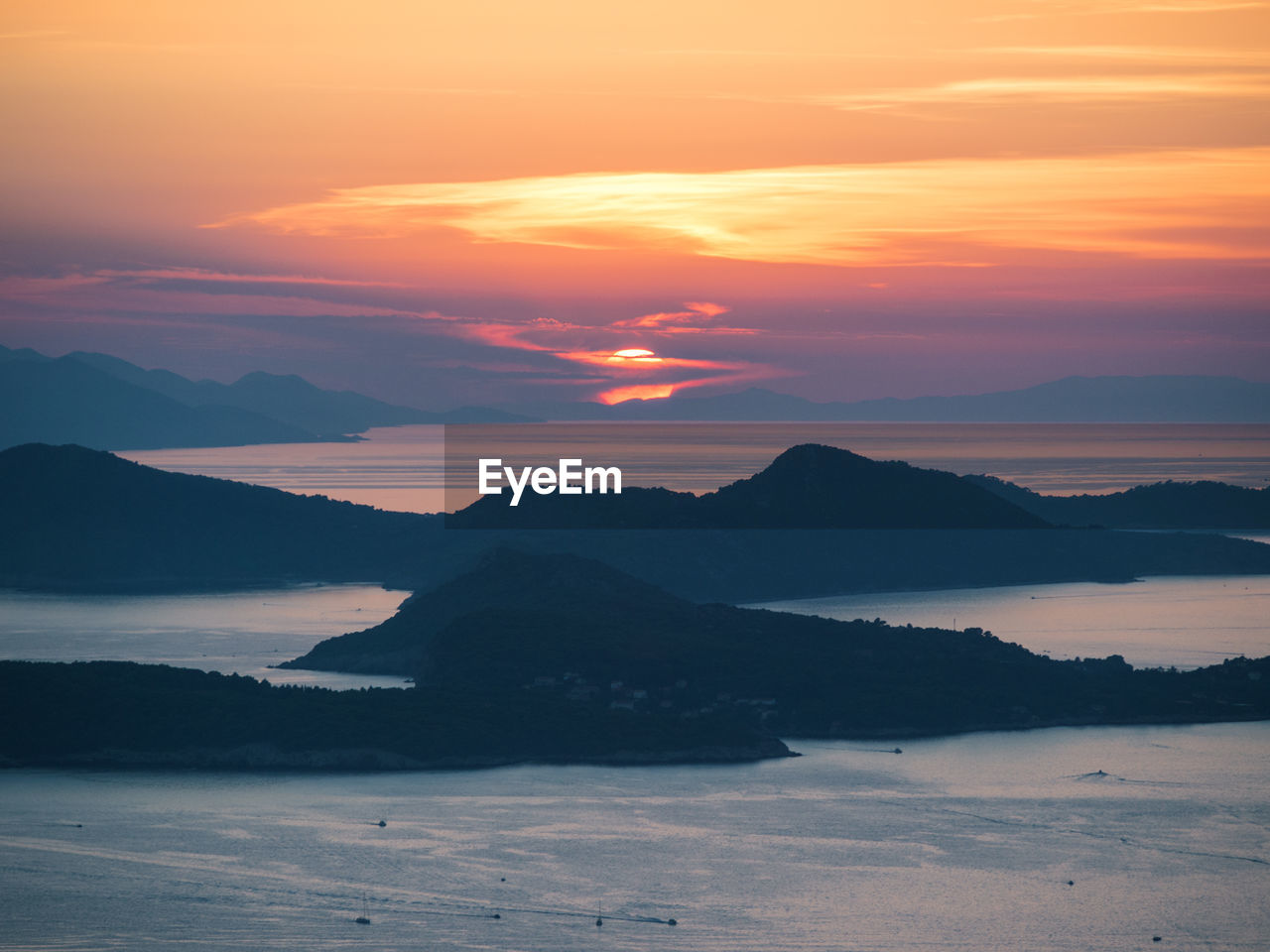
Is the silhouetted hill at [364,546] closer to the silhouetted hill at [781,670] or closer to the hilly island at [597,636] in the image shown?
the hilly island at [597,636]

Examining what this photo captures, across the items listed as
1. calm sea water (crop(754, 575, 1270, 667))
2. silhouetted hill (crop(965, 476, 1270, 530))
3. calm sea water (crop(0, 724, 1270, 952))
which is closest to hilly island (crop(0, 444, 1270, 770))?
calm sea water (crop(0, 724, 1270, 952))

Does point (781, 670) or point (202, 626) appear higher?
point (202, 626)

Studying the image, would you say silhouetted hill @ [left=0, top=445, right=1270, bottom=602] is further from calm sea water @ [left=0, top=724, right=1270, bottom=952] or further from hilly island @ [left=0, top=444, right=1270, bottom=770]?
calm sea water @ [left=0, top=724, right=1270, bottom=952]

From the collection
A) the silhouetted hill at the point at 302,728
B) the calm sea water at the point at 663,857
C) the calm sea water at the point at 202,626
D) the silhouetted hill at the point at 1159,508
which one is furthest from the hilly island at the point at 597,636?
the silhouetted hill at the point at 1159,508

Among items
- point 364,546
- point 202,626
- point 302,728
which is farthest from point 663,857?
point 364,546

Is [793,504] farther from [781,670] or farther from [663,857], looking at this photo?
[663,857]

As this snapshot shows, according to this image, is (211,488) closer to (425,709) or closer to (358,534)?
(358,534)
